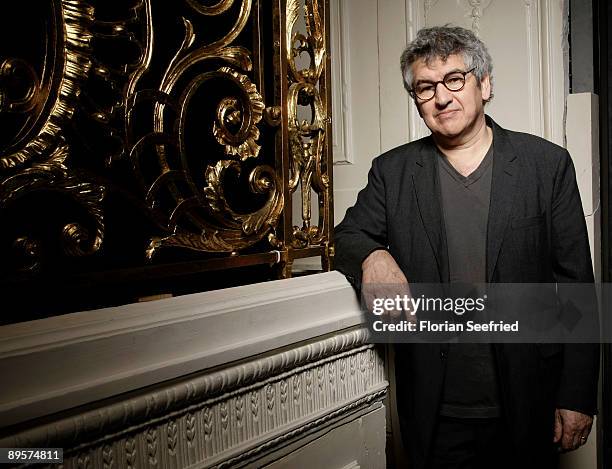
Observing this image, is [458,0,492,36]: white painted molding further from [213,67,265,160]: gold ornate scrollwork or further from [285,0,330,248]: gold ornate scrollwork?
[213,67,265,160]: gold ornate scrollwork

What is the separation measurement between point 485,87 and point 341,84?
3.13 ft

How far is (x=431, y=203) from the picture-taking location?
1.94m

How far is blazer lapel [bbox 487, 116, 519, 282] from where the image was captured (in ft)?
6.11

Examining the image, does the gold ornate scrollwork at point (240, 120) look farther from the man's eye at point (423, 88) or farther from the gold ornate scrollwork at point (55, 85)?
the man's eye at point (423, 88)

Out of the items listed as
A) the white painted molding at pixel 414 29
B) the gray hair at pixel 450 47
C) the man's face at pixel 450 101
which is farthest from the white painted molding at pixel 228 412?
the white painted molding at pixel 414 29

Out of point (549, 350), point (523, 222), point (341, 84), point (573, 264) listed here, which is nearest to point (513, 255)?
point (523, 222)

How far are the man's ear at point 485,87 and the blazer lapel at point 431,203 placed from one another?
0.23 m

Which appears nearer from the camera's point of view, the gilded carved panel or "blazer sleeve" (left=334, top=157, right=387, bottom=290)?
the gilded carved panel

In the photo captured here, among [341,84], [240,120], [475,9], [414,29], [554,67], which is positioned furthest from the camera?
[341,84]

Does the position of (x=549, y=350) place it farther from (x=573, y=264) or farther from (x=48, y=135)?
(x=48, y=135)

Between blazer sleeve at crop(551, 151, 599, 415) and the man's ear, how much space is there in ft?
0.95

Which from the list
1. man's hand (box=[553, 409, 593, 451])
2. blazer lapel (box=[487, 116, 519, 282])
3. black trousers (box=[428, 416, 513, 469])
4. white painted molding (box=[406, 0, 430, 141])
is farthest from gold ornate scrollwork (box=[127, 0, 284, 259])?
white painted molding (box=[406, 0, 430, 141])

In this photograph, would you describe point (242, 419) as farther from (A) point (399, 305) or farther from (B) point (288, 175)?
(B) point (288, 175)

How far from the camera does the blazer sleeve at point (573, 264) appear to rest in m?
1.91
